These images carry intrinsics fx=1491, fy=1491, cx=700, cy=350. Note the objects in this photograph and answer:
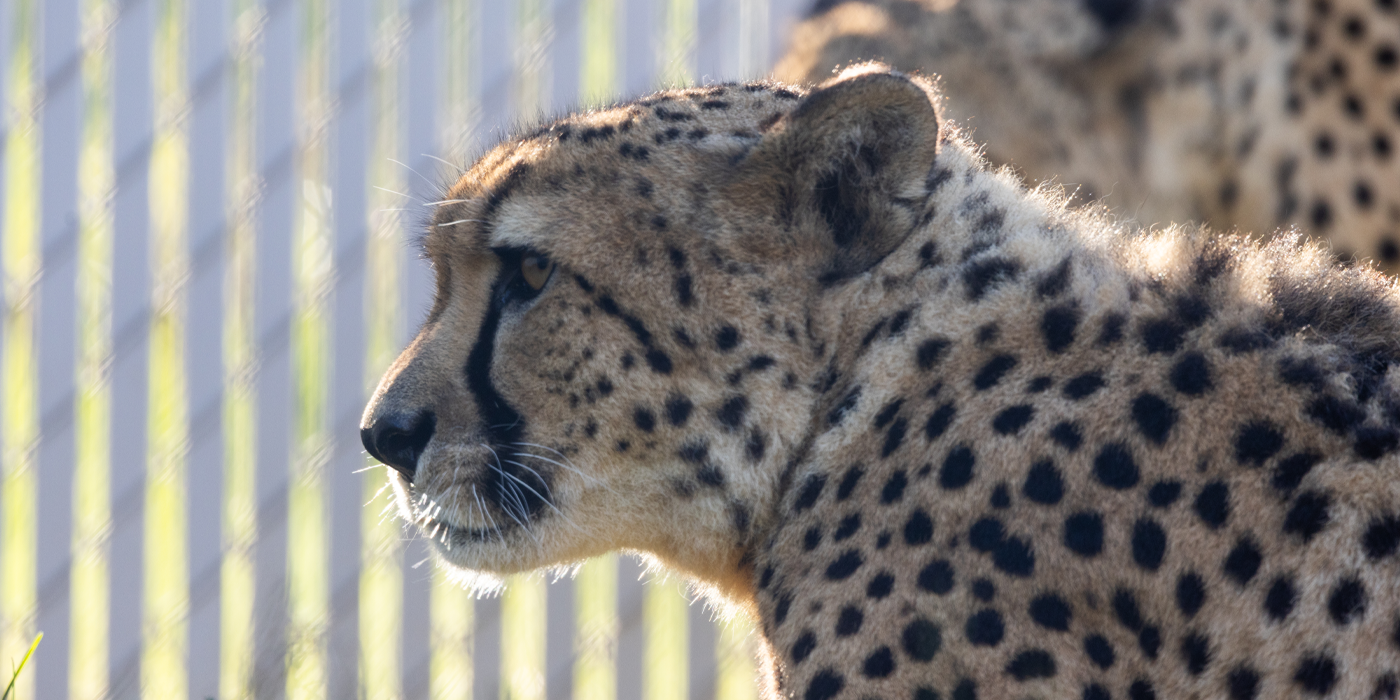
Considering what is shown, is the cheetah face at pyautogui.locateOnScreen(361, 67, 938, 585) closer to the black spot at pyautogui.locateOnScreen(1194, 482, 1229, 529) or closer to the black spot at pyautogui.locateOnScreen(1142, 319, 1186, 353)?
the black spot at pyautogui.locateOnScreen(1142, 319, 1186, 353)

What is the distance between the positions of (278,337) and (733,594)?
1.72 metres

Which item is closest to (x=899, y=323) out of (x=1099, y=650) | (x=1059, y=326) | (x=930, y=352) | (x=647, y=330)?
(x=930, y=352)

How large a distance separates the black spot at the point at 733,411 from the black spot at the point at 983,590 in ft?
1.10

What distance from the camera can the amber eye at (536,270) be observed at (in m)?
1.56

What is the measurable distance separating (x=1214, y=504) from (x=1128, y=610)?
11 cm

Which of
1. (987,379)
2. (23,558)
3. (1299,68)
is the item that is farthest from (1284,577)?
(23,558)

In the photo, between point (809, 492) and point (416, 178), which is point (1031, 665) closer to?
point (809, 492)

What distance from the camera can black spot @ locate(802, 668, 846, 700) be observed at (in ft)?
4.05

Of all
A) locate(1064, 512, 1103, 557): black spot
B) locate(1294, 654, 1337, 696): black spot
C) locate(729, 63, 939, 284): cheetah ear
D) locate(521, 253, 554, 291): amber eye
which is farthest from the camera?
locate(521, 253, 554, 291): amber eye

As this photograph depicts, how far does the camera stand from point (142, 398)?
2980mm

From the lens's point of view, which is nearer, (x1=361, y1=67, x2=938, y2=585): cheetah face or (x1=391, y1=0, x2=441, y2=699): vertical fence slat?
(x1=361, y1=67, x2=938, y2=585): cheetah face

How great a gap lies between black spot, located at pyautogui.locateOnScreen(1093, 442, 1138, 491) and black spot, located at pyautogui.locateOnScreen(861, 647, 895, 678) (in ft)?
0.74

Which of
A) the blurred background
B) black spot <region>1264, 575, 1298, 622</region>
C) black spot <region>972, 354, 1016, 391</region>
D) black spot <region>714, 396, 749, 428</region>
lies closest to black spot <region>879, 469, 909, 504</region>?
black spot <region>972, 354, 1016, 391</region>

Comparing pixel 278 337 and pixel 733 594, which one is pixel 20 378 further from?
pixel 733 594
